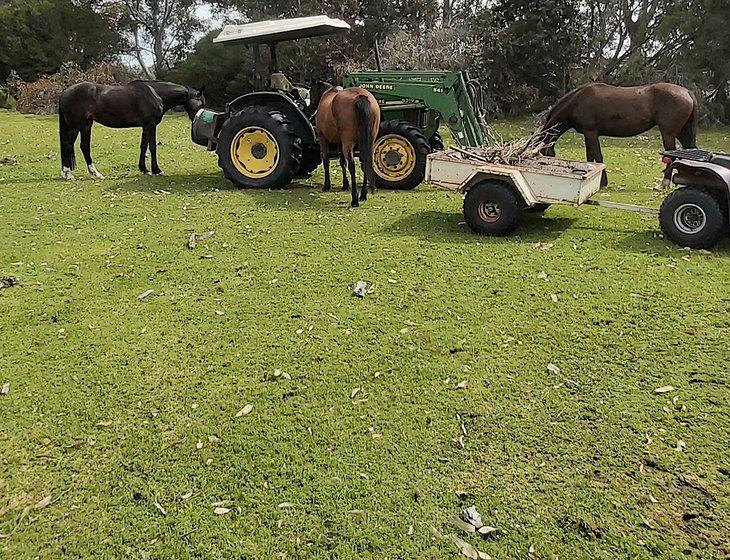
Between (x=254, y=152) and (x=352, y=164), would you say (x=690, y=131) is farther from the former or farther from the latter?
(x=254, y=152)

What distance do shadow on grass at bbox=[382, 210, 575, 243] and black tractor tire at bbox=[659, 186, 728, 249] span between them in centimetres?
105

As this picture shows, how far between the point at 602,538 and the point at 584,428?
2.51 ft

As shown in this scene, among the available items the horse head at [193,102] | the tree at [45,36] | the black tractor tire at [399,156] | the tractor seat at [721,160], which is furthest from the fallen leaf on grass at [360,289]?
the tree at [45,36]

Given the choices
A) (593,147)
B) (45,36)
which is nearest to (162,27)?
(45,36)

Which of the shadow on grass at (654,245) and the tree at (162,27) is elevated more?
the tree at (162,27)

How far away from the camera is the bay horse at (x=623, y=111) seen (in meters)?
8.62

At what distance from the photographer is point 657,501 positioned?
9.37 feet

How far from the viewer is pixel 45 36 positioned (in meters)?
25.4

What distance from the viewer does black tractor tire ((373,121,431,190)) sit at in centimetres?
875

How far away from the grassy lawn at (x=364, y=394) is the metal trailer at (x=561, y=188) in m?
0.27

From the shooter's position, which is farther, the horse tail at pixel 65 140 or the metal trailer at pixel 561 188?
the horse tail at pixel 65 140

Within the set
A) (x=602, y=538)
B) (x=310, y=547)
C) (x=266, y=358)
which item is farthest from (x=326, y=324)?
(x=602, y=538)

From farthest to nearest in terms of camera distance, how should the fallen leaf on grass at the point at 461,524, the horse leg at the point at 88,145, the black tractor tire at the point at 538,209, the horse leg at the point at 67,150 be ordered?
the horse leg at the point at 88,145 < the horse leg at the point at 67,150 < the black tractor tire at the point at 538,209 < the fallen leaf on grass at the point at 461,524

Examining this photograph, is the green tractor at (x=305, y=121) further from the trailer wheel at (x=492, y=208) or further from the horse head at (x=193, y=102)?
the trailer wheel at (x=492, y=208)
